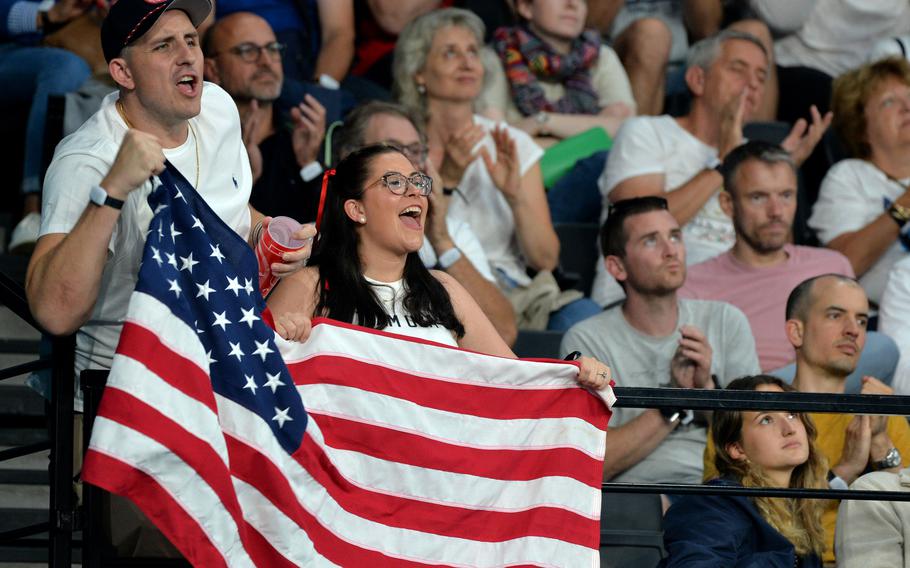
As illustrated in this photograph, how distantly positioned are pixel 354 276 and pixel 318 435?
26.9 inches

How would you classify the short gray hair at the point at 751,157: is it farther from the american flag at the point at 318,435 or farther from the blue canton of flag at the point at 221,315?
the blue canton of flag at the point at 221,315

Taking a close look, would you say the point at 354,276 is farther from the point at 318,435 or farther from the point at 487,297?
the point at 487,297

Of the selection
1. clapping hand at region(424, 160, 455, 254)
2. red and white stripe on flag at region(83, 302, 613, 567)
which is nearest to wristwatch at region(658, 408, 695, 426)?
red and white stripe on flag at region(83, 302, 613, 567)

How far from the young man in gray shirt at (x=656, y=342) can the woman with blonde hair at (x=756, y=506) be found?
1.38 ft

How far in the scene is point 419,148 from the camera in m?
5.99

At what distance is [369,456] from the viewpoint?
3.85 m

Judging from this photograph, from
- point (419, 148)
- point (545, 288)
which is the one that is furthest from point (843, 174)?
point (419, 148)

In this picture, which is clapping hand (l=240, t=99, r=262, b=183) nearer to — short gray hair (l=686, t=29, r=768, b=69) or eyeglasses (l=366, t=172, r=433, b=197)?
eyeglasses (l=366, t=172, r=433, b=197)

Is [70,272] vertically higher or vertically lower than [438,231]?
lower

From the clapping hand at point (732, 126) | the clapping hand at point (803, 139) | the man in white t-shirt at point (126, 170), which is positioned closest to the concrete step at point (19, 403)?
the man in white t-shirt at point (126, 170)

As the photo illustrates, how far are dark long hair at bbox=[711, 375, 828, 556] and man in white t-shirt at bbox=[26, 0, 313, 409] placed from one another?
1518mm

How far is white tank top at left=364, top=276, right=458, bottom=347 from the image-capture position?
420cm

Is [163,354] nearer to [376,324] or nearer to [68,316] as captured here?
[68,316]

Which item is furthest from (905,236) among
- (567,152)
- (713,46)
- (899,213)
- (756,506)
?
(756,506)
